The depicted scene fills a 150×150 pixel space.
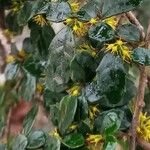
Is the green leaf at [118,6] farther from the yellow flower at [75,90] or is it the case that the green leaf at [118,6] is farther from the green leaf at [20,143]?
the green leaf at [20,143]

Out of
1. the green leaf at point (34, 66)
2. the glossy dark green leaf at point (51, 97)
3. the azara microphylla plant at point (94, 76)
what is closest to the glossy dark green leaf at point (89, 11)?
the azara microphylla plant at point (94, 76)

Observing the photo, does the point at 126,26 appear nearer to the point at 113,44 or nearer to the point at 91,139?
the point at 113,44

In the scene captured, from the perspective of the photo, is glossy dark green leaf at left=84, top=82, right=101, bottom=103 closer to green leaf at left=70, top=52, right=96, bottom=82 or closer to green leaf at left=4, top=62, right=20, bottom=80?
green leaf at left=70, top=52, right=96, bottom=82

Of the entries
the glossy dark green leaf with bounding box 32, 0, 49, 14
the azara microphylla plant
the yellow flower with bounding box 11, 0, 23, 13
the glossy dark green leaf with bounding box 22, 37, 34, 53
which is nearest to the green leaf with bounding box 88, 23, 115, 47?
the azara microphylla plant

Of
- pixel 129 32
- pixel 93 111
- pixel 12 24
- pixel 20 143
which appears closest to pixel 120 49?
pixel 129 32

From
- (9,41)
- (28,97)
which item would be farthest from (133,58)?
(9,41)

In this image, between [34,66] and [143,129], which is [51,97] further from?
[143,129]
